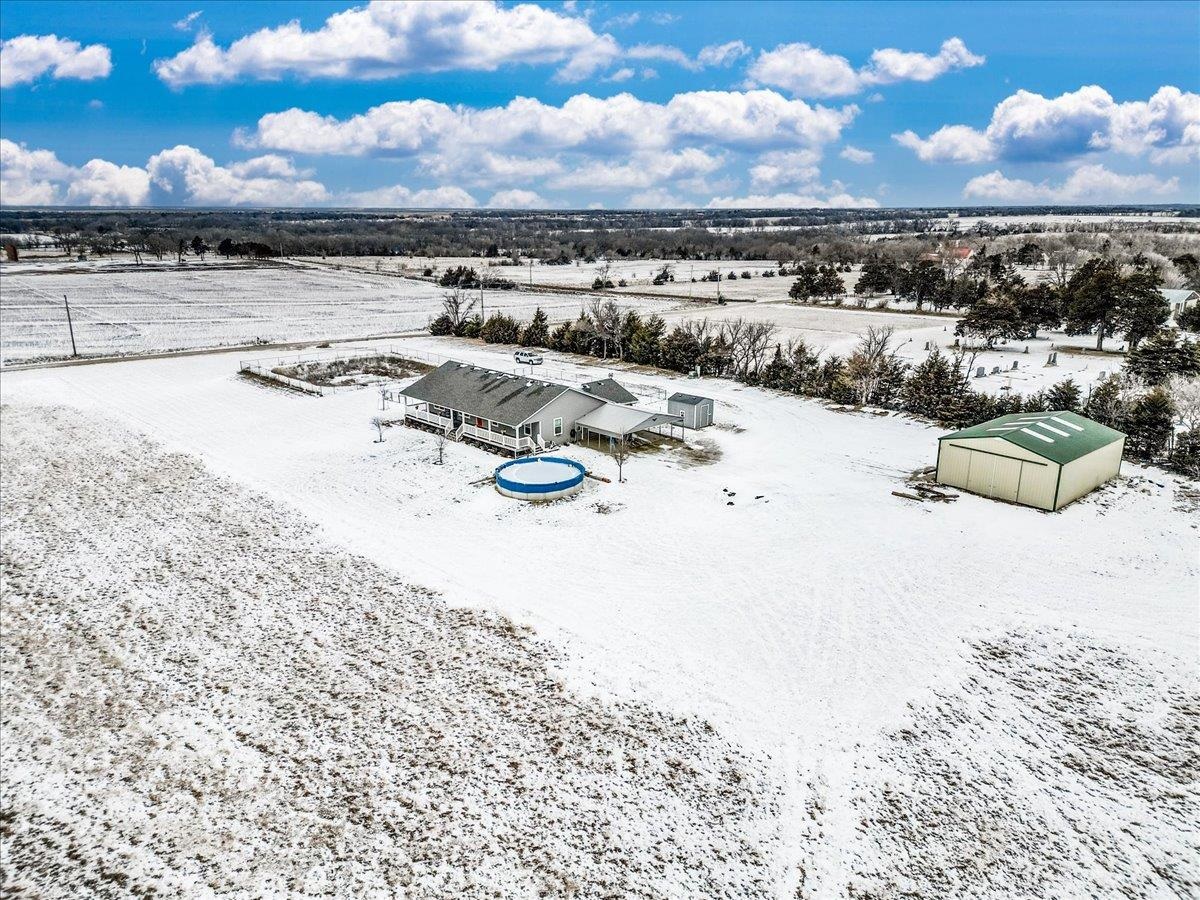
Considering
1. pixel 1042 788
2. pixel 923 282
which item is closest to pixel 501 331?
pixel 923 282

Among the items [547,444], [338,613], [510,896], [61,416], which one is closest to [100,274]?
[61,416]

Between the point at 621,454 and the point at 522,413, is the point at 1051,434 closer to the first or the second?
the point at 621,454

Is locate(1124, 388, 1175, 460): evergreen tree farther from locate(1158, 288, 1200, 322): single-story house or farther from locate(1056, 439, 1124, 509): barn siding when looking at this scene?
locate(1158, 288, 1200, 322): single-story house

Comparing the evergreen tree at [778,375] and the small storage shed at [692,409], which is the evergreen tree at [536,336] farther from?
the small storage shed at [692,409]

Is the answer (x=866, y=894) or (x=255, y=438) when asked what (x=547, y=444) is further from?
(x=866, y=894)

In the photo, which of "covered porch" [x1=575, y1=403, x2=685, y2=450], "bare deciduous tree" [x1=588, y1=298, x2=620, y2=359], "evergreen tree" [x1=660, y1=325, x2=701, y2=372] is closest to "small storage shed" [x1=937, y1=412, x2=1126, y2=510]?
"covered porch" [x1=575, y1=403, x2=685, y2=450]

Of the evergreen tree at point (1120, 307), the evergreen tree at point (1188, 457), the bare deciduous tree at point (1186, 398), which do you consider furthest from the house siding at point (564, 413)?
the evergreen tree at point (1120, 307)
